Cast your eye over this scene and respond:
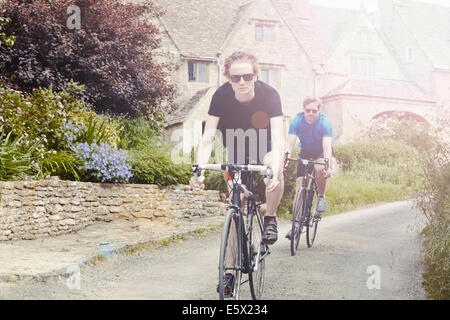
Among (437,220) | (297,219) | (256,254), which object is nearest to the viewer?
(256,254)

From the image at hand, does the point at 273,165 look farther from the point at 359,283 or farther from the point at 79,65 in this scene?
the point at 79,65

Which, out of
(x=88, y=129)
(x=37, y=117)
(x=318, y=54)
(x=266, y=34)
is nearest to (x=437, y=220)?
(x=88, y=129)

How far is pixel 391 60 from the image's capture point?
53.0 feet

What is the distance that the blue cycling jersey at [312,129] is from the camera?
6941 mm

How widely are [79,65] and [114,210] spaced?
3.21m

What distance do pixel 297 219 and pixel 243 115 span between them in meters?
2.35

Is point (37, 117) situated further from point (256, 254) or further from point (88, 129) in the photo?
point (256, 254)

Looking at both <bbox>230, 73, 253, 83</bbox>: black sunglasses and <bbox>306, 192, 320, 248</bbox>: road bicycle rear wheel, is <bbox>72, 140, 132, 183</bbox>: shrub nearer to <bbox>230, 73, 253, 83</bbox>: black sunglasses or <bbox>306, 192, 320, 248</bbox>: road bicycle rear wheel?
<bbox>306, 192, 320, 248</bbox>: road bicycle rear wheel

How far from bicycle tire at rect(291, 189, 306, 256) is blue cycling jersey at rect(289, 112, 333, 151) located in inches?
26.4

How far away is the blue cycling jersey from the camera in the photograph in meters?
6.94

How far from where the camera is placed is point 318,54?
53.9 feet

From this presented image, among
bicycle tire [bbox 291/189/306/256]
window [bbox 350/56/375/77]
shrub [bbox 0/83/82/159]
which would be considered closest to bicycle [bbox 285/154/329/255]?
bicycle tire [bbox 291/189/306/256]

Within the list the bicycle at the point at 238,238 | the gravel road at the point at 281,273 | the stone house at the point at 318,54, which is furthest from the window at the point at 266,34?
the bicycle at the point at 238,238
